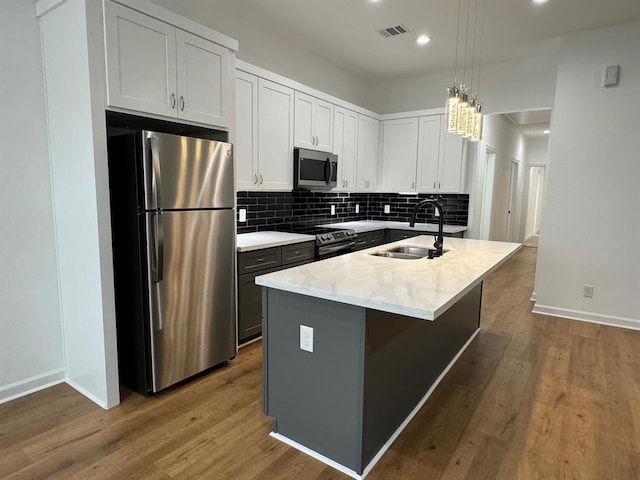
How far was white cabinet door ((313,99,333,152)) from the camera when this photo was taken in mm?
4188

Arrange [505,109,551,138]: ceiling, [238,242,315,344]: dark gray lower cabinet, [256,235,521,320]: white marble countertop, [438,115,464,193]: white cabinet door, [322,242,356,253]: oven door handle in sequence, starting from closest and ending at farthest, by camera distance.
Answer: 1. [256,235,521,320]: white marble countertop
2. [238,242,315,344]: dark gray lower cabinet
3. [322,242,356,253]: oven door handle
4. [438,115,464,193]: white cabinet door
5. [505,109,551,138]: ceiling

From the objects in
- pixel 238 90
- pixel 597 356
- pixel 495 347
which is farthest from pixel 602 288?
pixel 238 90

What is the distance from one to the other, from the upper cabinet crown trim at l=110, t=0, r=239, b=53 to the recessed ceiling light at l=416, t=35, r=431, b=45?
2288mm

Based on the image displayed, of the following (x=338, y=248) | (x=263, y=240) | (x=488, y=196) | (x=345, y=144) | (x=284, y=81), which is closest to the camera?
(x=263, y=240)

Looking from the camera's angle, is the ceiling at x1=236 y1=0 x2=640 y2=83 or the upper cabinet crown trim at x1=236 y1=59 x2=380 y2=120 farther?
the ceiling at x1=236 y1=0 x2=640 y2=83

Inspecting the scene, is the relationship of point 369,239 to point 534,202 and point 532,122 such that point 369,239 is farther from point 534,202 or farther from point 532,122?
point 534,202

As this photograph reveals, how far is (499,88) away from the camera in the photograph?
4945 millimetres

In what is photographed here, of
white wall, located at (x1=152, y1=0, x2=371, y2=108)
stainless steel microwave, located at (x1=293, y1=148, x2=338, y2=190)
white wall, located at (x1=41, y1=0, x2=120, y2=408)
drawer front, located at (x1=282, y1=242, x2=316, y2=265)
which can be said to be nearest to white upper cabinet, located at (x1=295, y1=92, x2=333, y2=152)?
stainless steel microwave, located at (x1=293, y1=148, x2=338, y2=190)

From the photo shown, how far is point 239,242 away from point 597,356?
3.15m

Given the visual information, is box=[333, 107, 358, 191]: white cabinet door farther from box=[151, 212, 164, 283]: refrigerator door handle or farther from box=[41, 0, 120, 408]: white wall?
box=[41, 0, 120, 408]: white wall

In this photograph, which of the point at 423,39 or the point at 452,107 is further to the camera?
the point at 423,39

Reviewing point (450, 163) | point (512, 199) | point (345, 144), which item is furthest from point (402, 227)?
point (512, 199)

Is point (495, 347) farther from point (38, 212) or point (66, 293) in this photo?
point (38, 212)

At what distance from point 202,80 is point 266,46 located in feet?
5.48
